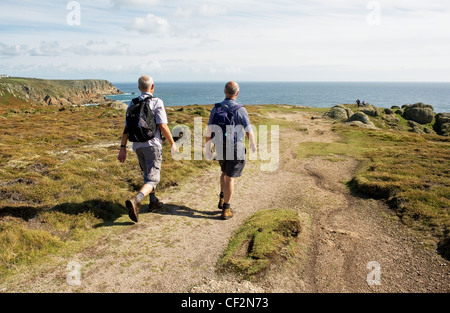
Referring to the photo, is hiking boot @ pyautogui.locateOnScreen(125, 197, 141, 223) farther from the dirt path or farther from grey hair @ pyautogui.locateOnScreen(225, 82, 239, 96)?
grey hair @ pyautogui.locateOnScreen(225, 82, 239, 96)

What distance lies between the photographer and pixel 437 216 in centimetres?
823

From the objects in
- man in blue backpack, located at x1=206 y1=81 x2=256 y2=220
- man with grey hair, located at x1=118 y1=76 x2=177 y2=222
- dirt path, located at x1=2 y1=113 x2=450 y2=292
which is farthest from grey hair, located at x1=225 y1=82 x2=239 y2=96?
dirt path, located at x1=2 y1=113 x2=450 y2=292

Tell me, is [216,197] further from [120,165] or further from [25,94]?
[25,94]

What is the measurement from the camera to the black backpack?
731cm

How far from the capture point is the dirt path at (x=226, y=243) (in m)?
5.48

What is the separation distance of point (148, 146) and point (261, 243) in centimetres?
417

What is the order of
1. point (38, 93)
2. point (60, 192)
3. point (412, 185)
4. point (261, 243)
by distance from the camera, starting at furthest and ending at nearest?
point (38, 93) → point (412, 185) → point (60, 192) → point (261, 243)

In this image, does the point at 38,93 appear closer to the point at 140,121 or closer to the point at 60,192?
the point at 60,192

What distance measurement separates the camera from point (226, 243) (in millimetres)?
7305

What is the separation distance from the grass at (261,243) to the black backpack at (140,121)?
3.84 metres

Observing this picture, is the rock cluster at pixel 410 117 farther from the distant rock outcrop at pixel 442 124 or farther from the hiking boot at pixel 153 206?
the hiking boot at pixel 153 206

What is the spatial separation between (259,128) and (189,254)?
2607 centimetres

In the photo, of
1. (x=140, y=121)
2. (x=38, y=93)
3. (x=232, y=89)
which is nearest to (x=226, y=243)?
(x=140, y=121)
